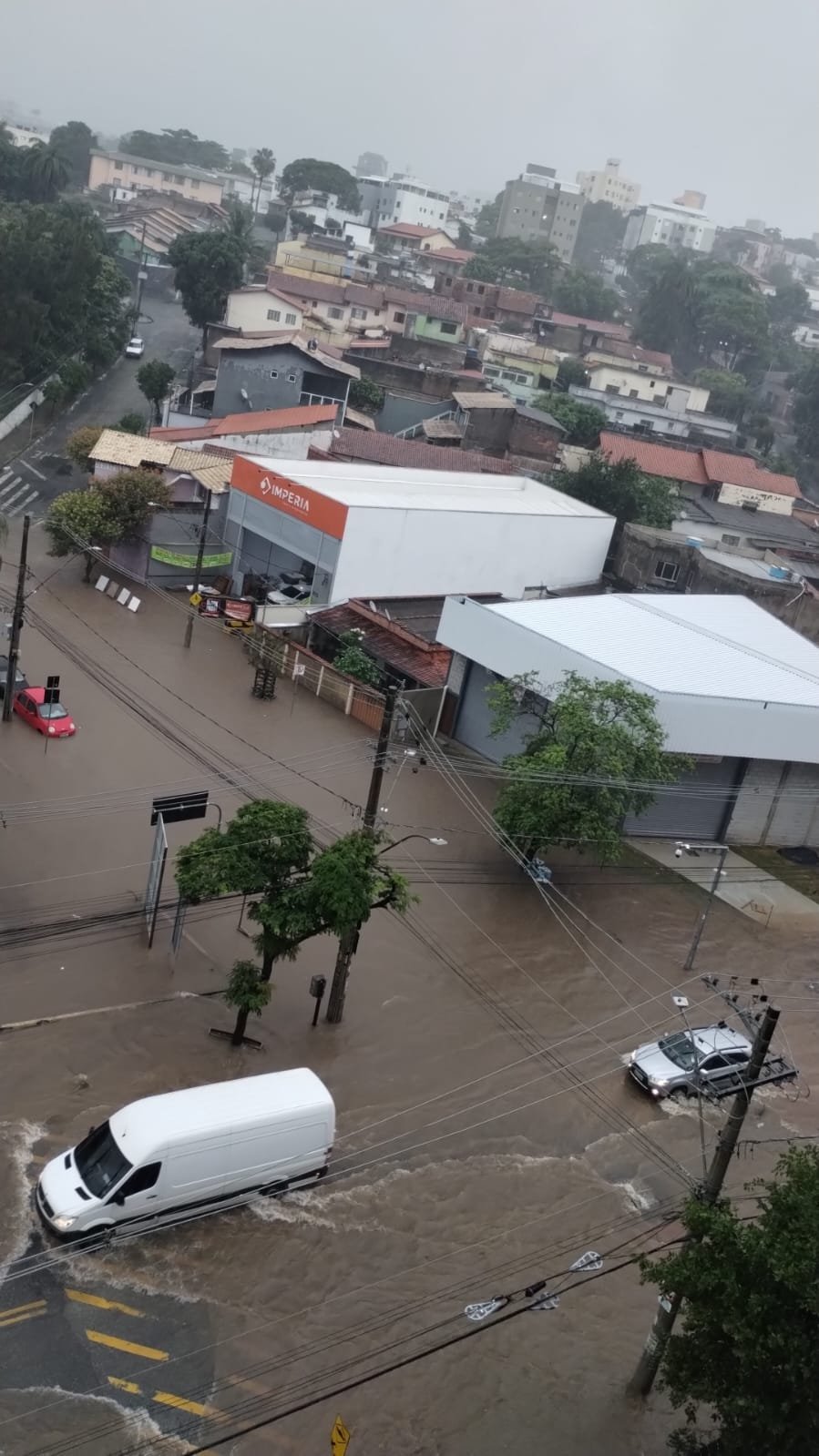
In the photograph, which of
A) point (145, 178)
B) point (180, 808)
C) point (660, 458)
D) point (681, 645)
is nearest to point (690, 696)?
point (681, 645)

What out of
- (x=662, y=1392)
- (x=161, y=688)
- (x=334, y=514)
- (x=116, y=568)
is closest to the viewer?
(x=662, y=1392)

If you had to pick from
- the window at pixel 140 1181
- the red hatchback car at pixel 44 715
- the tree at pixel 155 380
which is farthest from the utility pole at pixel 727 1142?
the tree at pixel 155 380

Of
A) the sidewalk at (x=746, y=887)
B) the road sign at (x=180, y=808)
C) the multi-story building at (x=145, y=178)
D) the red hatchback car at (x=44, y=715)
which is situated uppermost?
the multi-story building at (x=145, y=178)

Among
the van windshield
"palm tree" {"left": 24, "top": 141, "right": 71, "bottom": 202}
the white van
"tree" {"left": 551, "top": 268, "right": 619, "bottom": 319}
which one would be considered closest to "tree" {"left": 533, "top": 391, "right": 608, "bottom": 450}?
"tree" {"left": 551, "top": 268, "right": 619, "bottom": 319}

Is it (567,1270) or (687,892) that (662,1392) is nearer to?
(567,1270)

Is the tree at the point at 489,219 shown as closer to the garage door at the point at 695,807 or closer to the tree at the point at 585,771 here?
the garage door at the point at 695,807

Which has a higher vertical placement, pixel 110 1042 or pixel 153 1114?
pixel 153 1114

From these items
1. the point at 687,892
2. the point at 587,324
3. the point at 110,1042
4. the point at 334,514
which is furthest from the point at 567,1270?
the point at 587,324
